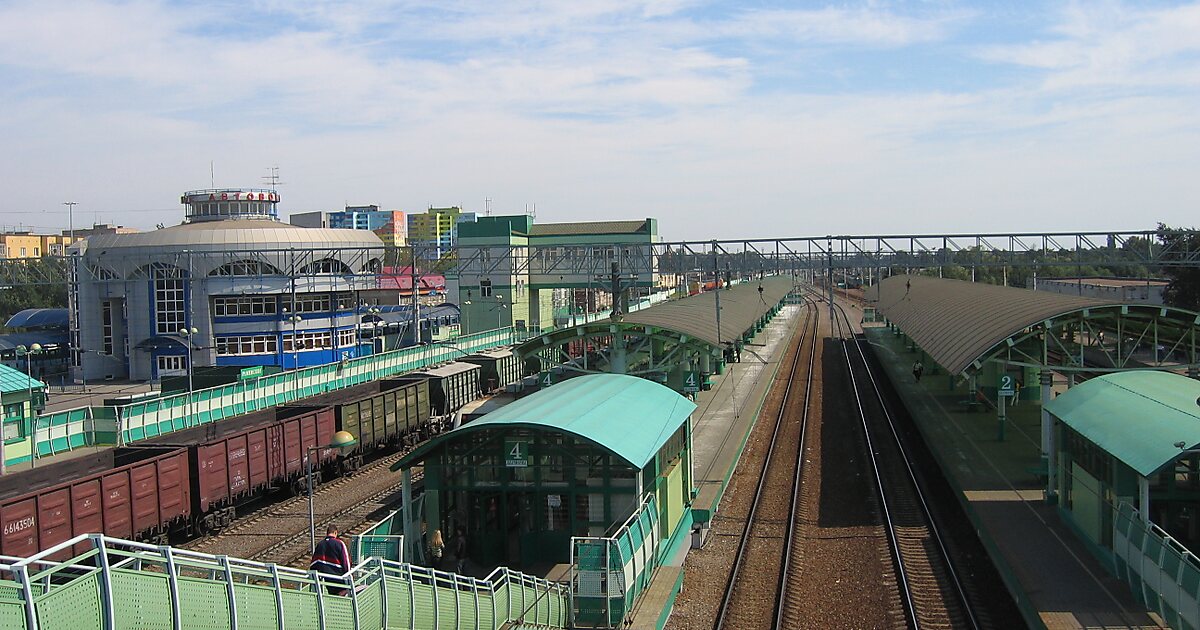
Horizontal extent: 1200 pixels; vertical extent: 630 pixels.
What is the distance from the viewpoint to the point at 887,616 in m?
14.8

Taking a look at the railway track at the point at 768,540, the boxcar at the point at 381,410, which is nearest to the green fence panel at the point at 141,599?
the railway track at the point at 768,540

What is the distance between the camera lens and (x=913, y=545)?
18750 millimetres

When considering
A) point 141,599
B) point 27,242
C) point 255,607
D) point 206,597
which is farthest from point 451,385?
point 27,242

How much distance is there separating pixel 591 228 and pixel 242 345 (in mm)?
35970

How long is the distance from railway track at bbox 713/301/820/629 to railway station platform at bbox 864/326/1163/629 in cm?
363

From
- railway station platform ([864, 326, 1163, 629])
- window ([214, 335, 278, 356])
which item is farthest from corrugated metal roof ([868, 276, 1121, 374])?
window ([214, 335, 278, 356])

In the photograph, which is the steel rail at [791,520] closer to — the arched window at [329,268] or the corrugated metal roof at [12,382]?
the corrugated metal roof at [12,382]

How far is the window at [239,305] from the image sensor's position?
2018 inches

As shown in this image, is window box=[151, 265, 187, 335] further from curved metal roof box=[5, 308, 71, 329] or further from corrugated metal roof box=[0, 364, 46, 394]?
corrugated metal roof box=[0, 364, 46, 394]

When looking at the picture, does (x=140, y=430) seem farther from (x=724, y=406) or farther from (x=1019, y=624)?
(x=1019, y=624)

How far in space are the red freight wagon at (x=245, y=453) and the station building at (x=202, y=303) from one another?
24.8m

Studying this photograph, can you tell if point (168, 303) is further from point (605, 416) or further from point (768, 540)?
point (605, 416)

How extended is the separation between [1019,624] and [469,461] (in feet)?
27.8

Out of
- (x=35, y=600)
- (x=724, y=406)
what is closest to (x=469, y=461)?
(x=35, y=600)
